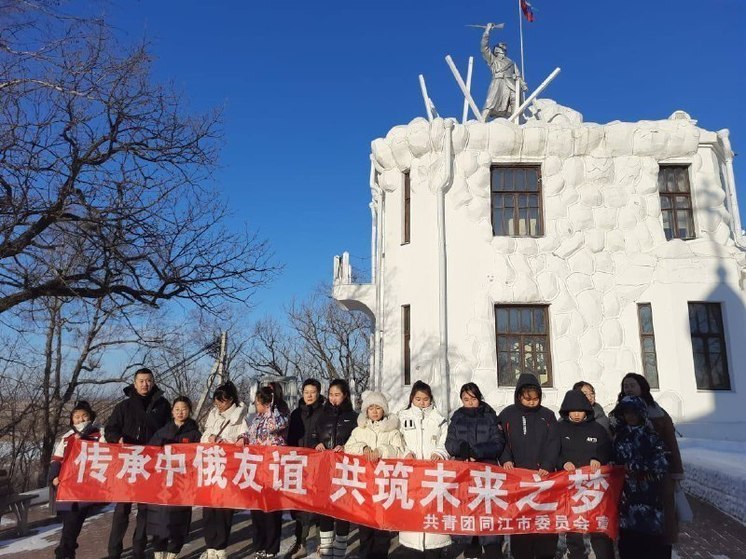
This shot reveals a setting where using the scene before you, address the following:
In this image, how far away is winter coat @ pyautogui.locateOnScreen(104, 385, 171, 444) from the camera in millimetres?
5797

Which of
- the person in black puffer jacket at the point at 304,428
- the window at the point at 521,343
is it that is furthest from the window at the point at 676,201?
the person in black puffer jacket at the point at 304,428

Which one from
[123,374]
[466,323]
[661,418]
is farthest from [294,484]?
[123,374]

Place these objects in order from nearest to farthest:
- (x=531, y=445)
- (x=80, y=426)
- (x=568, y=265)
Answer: (x=531, y=445), (x=80, y=426), (x=568, y=265)

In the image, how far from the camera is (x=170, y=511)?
5426mm

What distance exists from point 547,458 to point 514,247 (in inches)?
331

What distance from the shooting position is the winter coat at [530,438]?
495cm

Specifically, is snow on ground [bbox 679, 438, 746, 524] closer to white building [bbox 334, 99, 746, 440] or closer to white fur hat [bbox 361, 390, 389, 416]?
white building [bbox 334, 99, 746, 440]

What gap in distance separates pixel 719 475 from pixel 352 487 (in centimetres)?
613

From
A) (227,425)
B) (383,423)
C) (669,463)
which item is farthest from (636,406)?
(227,425)

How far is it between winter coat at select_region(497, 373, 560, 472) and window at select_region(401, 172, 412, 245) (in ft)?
29.1

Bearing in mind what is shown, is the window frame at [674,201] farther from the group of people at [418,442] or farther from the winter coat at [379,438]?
the winter coat at [379,438]

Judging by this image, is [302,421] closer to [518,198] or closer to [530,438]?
[530,438]

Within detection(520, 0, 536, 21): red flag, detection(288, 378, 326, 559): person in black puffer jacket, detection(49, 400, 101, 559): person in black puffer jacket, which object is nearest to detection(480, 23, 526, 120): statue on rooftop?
detection(520, 0, 536, 21): red flag

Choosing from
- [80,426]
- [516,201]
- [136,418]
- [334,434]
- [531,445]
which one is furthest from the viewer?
[516,201]
